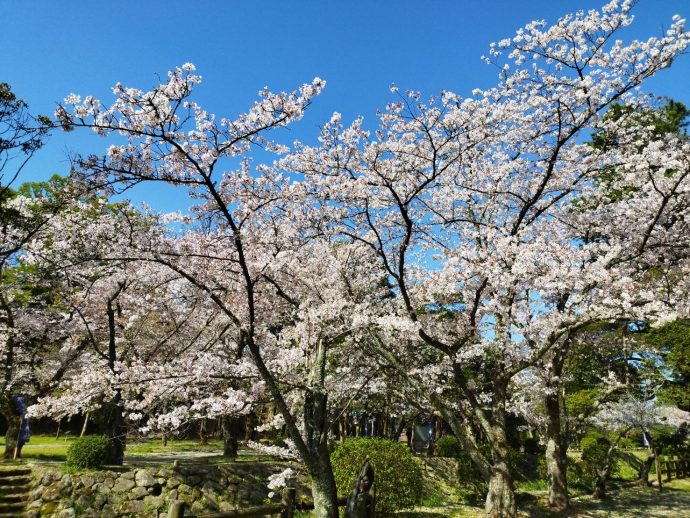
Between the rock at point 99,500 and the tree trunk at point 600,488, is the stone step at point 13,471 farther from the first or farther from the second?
the tree trunk at point 600,488

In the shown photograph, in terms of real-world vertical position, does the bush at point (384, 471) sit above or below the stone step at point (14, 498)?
above

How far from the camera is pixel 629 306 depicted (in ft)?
21.6

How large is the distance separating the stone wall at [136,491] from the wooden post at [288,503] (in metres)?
5.57

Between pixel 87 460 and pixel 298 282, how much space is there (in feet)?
22.3

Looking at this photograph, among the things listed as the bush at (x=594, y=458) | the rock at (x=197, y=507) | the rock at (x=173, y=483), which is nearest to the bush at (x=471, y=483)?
the bush at (x=594, y=458)

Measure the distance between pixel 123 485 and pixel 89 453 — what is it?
119cm

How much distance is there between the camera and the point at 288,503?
683cm

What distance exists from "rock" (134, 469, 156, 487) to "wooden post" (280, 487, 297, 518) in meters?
6.03

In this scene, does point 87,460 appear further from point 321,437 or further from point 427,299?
point 427,299

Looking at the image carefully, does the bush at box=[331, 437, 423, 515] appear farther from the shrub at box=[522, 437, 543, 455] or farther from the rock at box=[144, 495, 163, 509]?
the shrub at box=[522, 437, 543, 455]

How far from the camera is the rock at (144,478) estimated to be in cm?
1112

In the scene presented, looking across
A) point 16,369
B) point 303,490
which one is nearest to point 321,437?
point 303,490

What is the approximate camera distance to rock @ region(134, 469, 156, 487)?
11.1m

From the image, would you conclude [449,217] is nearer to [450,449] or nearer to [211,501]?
[211,501]
